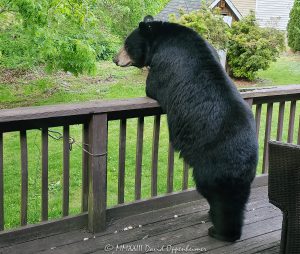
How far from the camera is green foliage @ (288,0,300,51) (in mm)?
15578

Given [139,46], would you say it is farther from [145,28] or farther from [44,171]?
[44,171]

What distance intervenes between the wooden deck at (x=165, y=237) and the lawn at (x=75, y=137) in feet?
3.64

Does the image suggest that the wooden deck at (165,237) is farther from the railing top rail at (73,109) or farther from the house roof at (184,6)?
the house roof at (184,6)

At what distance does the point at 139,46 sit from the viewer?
3.30 metres

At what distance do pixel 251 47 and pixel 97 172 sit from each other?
912 cm

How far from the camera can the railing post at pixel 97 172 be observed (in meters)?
3.01

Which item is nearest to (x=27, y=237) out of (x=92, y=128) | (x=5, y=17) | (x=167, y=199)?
(x=92, y=128)

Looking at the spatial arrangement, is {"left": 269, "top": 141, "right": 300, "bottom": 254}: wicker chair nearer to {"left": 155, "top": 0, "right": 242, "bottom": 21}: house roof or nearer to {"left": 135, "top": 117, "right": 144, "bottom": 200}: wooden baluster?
{"left": 135, "top": 117, "right": 144, "bottom": 200}: wooden baluster

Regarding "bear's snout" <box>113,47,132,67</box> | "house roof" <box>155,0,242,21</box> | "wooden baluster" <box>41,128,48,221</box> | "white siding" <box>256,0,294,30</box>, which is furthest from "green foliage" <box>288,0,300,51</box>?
"wooden baluster" <box>41,128,48,221</box>

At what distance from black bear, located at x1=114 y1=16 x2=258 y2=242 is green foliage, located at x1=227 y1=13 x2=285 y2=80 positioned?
28.4 ft

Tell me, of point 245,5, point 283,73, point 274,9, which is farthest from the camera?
point 274,9

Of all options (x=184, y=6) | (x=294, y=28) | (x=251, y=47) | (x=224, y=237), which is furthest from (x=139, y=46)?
(x=294, y=28)

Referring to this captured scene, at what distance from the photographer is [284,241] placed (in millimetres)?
2496

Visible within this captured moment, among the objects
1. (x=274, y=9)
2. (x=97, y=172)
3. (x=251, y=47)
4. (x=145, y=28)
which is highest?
(x=274, y=9)
